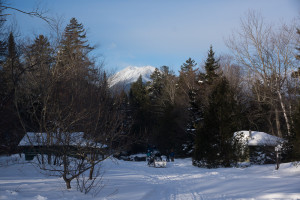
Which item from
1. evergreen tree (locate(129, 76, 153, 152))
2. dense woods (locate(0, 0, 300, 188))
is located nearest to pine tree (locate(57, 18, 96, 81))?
dense woods (locate(0, 0, 300, 188))

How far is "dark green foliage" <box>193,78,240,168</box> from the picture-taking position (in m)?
20.8

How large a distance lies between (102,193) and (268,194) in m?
5.38

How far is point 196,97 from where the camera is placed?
3403cm

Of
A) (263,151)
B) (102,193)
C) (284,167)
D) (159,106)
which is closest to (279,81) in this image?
(263,151)

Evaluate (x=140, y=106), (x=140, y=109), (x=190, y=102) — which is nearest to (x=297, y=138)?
(x=190, y=102)

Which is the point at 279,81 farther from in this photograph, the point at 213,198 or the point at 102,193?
the point at 102,193

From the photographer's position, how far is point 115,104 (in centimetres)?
1599

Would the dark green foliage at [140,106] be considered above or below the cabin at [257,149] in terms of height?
above

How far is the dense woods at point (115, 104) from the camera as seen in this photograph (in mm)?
10477

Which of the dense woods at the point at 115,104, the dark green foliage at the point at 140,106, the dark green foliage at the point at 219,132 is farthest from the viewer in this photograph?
the dark green foliage at the point at 140,106

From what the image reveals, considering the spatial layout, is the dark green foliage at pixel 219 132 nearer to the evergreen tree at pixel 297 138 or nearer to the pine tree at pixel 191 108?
the evergreen tree at pixel 297 138

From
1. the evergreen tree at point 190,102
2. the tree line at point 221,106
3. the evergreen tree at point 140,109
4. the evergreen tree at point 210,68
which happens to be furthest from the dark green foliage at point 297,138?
the evergreen tree at point 140,109

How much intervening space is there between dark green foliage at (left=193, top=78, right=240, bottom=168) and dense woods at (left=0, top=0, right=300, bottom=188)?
7 cm

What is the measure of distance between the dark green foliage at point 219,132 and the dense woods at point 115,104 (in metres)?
0.07
